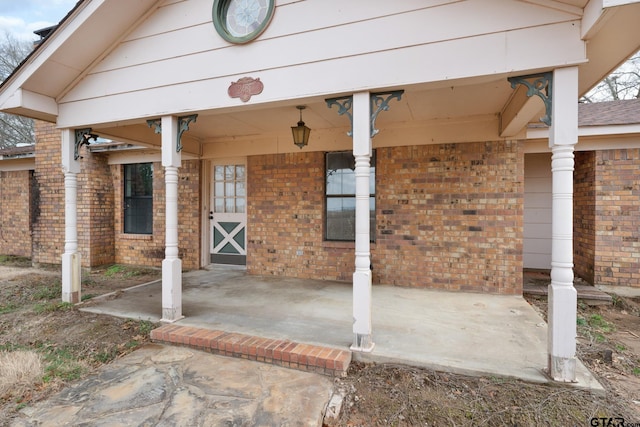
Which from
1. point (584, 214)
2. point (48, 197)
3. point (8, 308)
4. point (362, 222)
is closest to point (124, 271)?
point (8, 308)

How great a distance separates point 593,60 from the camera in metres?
2.75

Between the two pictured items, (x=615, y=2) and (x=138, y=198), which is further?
(x=138, y=198)

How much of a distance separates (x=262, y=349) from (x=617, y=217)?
5591 millimetres

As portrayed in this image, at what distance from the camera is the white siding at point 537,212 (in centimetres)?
648

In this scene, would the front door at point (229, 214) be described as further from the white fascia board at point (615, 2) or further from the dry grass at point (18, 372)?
the white fascia board at point (615, 2)

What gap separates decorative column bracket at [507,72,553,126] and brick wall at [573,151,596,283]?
3458 mm

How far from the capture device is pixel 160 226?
7207 millimetres

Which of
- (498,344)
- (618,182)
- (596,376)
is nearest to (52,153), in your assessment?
(498,344)

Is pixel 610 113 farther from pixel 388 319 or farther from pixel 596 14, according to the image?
pixel 388 319

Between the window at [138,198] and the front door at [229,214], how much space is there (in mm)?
1667

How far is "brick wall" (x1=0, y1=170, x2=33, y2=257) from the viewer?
28.9ft

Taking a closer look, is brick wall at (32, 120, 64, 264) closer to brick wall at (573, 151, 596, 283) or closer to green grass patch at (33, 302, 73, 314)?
green grass patch at (33, 302, 73, 314)

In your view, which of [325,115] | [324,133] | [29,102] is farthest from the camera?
[324,133]

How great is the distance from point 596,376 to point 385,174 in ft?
11.7
